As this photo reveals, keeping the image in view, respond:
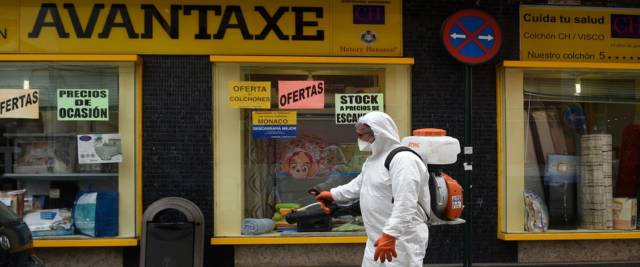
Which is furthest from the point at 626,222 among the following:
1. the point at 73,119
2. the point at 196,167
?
the point at 73,119

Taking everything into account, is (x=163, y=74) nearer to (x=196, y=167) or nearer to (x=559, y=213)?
(x=196, y=167)

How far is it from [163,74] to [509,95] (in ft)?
12.5

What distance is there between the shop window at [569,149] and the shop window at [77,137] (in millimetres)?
4145

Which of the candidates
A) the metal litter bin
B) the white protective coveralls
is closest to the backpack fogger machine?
the white protective coveralls

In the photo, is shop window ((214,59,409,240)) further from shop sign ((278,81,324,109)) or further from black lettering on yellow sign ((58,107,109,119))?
black lettering on yellow sign ((58,107,109,119))

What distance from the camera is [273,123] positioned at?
771 cm

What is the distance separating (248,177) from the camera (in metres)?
7.79

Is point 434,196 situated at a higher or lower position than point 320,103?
lower

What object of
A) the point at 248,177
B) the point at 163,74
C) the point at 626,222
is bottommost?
the point at 626,222

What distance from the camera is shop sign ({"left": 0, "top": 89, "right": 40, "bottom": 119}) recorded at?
293 inches

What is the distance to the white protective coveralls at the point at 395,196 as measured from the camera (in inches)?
183

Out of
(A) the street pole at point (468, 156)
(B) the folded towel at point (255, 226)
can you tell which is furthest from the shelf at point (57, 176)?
(A) the street pole at point (468, 156)

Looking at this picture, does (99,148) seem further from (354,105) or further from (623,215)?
(623,215)

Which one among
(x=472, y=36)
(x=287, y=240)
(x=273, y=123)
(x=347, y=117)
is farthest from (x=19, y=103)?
(x=472, y=36)
